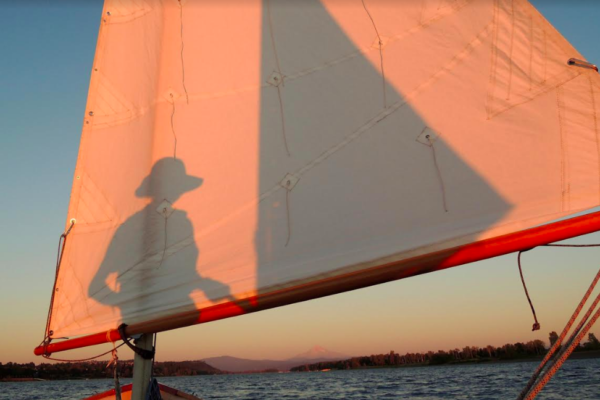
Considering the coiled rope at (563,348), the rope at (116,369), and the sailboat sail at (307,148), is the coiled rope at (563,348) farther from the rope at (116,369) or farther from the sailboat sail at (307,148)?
the rope at (116,369)

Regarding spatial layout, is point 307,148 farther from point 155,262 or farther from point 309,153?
point 155,262

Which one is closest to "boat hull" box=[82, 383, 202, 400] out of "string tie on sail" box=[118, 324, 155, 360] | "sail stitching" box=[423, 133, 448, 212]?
"string tie on sail" box=[118, 324, 155, 360]

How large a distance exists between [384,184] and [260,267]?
3.44 ft

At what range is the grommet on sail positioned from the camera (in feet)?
9.98

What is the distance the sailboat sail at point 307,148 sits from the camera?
3078 millimetres

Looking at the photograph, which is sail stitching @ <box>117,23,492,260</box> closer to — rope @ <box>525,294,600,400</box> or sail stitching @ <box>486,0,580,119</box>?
sail stitching @ <box>486,0,580,119</box>

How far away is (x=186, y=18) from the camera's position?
4188 millimetres

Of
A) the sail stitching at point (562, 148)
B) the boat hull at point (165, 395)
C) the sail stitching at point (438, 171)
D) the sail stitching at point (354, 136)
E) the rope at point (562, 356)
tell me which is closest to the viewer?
the rope at point (562, 356)

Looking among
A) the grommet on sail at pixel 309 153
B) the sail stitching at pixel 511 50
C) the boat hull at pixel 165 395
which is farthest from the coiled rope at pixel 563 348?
the boat hull at pixel 165 395

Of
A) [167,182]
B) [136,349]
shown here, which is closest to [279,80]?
[167,182]

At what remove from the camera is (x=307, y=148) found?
3.54m

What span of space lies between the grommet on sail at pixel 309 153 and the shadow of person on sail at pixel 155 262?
1 centimetres

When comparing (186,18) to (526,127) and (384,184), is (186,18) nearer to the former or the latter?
(384,184)

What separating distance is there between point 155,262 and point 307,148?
4.66ft
